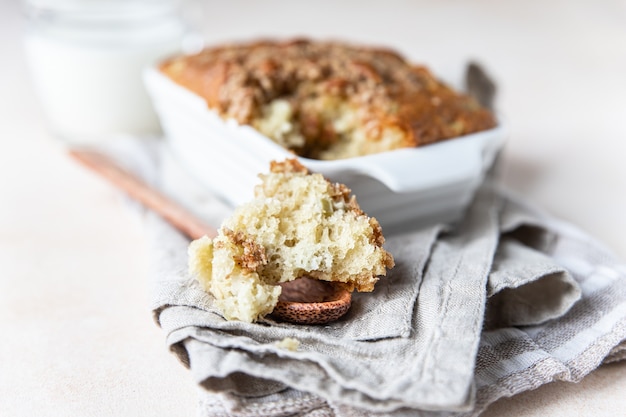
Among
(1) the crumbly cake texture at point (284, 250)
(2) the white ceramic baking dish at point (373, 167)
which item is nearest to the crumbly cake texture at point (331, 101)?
(2) the white ceramic baking dish at point (373, 167)

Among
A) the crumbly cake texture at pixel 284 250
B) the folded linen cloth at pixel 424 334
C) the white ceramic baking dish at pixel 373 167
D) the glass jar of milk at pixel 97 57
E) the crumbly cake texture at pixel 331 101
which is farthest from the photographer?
the glass jar of milk at pixel 97 57

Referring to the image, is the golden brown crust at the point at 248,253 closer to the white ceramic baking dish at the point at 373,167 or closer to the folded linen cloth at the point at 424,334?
the folded linen cloth at the point at 424,334

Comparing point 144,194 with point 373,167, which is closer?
point 373,167

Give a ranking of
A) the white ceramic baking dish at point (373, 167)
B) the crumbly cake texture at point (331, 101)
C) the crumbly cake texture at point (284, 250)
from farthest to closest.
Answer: the crumbly cake texture at point (331, 101)
the white ceramic baking dish at point (373, 167)
the crumbly cake texture at point (284, 250)

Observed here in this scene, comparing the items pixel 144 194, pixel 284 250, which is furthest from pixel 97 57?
pixel 284 250

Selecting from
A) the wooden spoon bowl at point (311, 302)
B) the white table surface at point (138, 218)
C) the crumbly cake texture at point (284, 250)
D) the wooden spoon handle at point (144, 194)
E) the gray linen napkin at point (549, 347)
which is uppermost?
the crumbly cake texture at point (284, 250)

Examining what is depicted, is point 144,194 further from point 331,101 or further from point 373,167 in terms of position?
point 373,167
